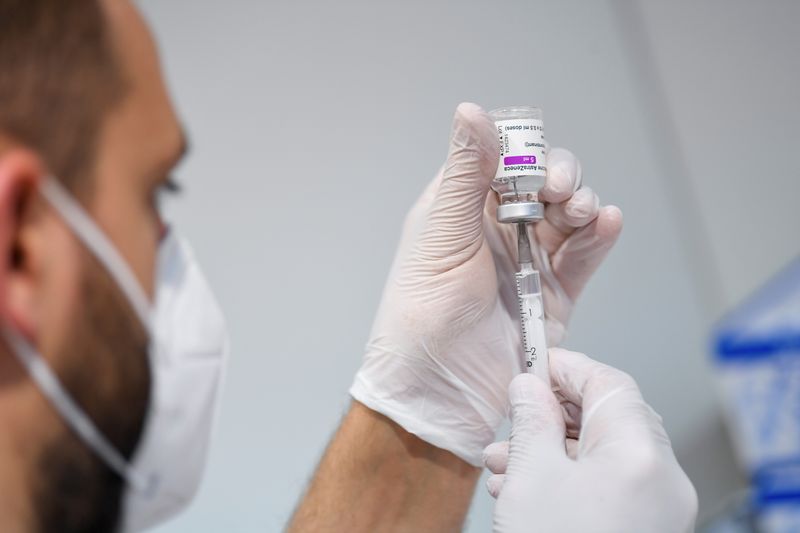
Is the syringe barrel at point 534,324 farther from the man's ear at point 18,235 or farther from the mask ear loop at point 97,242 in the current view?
the man's ear at point 18,235

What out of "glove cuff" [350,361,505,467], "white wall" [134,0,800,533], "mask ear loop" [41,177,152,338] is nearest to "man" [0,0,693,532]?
"mask ear loop" [41,177,152,338]

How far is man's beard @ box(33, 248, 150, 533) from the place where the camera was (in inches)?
28.6

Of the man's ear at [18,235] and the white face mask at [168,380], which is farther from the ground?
the man's ear at [18,235]

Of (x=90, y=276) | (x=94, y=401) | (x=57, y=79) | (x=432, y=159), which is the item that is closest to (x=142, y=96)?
(x=57, y=79)

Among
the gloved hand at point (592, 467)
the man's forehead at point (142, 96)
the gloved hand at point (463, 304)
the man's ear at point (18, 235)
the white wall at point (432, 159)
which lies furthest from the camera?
the white wall at point (432, 159)

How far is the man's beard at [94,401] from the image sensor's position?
0.73 meters

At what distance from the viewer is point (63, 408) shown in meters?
0.72

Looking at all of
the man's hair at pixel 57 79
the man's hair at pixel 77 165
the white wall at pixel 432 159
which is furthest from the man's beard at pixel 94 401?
the white wall at pixel 432 159

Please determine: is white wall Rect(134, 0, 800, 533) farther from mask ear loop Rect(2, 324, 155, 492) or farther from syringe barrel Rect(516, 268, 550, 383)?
mask ear loop Rect(2, 324, 155, 492)

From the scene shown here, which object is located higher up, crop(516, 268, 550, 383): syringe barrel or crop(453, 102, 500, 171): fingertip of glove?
crop(453, 102, 500, 171): fingertip of glove

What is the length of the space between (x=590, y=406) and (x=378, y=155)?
101 cm

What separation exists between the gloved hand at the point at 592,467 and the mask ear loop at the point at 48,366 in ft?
1.52

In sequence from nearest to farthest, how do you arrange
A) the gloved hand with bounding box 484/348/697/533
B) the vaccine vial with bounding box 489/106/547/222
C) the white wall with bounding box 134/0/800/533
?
the gloved hand with bounding box 484/348/697/533
the vaccine vial with bounding box 489/106/547/222
the white wall with bounding box 134/0/800/533

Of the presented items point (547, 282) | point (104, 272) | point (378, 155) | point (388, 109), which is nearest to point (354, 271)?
point (378, 155)
